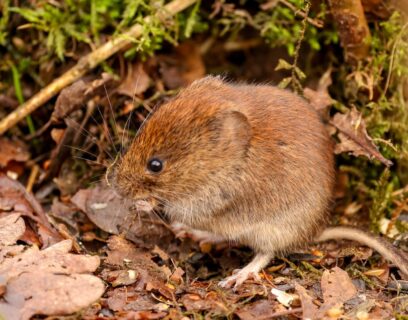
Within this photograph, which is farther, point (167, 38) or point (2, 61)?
point (2, 61)

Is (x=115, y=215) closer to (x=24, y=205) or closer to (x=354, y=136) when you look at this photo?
(x=24, y=205)

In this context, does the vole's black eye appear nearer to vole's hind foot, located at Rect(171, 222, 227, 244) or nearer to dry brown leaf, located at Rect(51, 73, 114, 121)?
vole's hind foot, located at Rect(171, 222, 227, 244)

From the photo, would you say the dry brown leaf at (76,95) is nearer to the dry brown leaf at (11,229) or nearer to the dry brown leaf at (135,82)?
the dry brown leaf at (135,82)

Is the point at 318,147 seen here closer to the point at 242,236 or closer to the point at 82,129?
the point at 242,236

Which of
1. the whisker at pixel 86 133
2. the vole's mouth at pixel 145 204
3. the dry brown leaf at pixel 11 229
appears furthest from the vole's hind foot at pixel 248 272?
the whisker at pixel 86 133

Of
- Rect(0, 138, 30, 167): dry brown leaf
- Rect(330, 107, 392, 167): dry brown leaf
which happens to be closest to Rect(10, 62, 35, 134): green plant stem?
Rect(0, 138, 30, 167): dry brown leaf

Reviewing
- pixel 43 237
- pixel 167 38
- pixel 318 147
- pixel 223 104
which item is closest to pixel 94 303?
pixel 43 237
